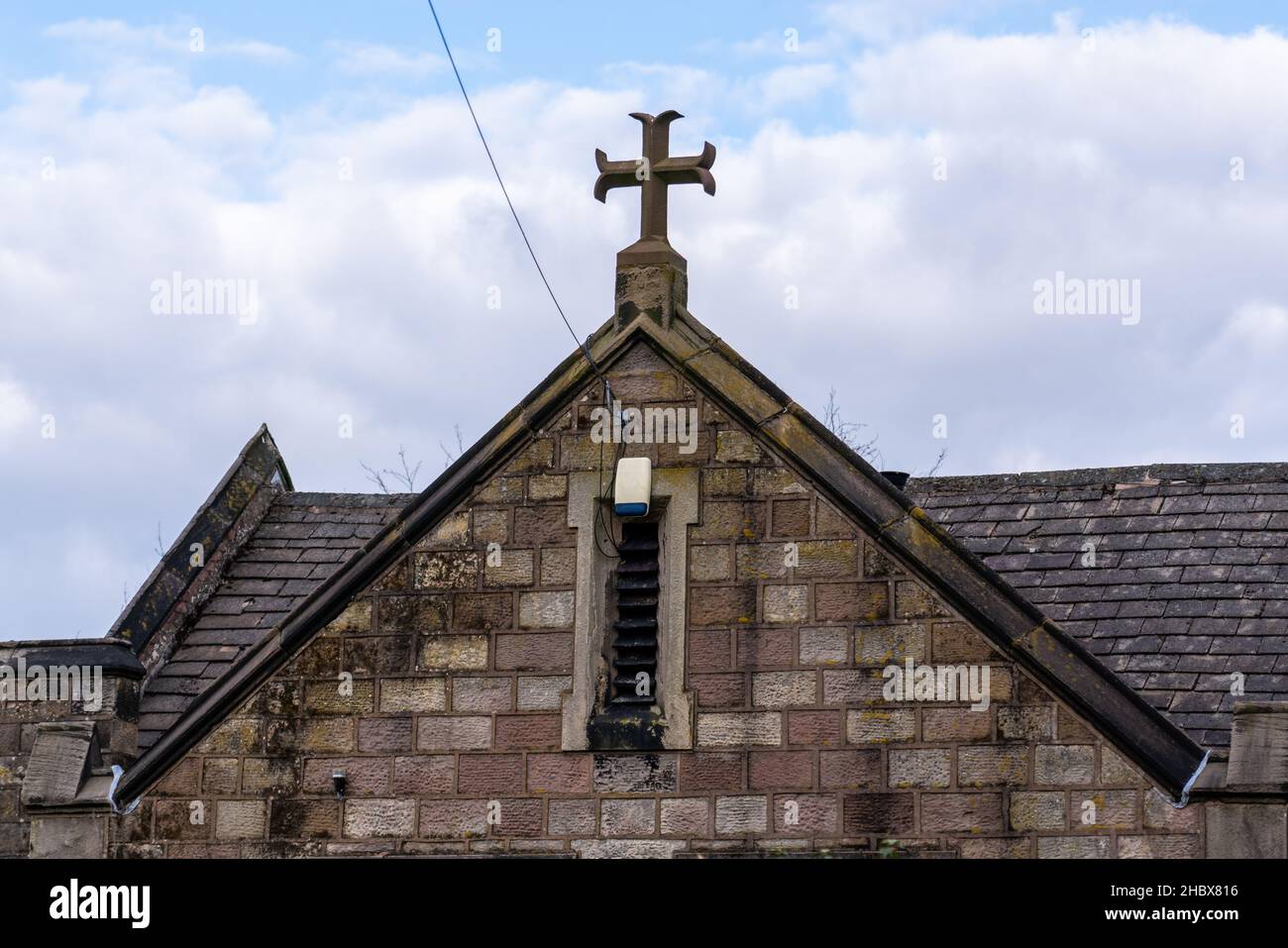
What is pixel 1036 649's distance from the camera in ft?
35.7

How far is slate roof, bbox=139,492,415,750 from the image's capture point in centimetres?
1445

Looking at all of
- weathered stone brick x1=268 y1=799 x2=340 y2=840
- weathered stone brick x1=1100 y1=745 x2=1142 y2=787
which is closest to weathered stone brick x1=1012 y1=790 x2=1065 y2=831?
weathered stone brick x1=1100 y1=745 x2=1142 y2=787

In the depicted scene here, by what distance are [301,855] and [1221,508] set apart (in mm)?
6807

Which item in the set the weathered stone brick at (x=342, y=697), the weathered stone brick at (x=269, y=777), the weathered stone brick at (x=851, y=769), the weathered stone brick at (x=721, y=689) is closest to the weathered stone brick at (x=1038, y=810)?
the weathered stone brick at (x=851, y=769)

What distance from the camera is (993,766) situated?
1091cm

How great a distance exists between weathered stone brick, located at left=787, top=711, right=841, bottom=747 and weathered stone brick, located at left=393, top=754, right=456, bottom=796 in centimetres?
198

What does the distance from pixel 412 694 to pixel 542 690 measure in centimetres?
78

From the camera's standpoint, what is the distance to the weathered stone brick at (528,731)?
37.9 ft

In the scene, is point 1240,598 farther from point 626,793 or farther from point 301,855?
point 301,855

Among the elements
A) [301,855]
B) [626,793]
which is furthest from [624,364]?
[301,855]

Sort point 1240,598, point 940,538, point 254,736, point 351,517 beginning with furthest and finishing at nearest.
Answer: point 351,517
point 1240,598
point 254,736
point 940,538

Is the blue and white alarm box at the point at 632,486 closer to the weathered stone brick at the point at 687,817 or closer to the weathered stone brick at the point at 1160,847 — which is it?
the weathered stone brick at the point at 687,817

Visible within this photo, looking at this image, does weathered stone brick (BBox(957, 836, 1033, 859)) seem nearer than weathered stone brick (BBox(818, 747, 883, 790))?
Yes

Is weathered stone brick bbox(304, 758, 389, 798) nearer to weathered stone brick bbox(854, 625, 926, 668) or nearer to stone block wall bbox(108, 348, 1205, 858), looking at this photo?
stone block wall bbox(108, 348, 1205, 858)
